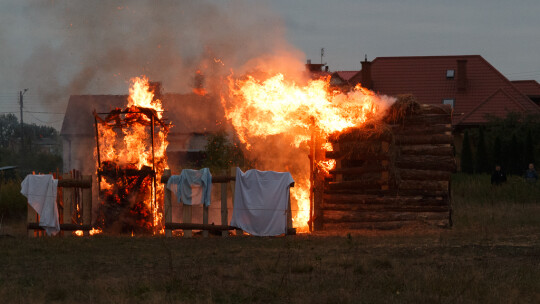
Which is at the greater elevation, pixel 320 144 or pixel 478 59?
pixel 478 59

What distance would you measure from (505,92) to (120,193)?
109ft

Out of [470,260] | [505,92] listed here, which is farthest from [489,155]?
[470,260]

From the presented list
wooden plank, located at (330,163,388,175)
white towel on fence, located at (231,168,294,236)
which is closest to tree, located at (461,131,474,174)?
wooden plank, located at (330,163,388,175)

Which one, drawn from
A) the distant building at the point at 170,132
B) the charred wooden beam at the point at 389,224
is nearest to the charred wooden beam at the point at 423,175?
the charred wooden beam at the point at 389,224

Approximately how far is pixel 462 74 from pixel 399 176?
104 feet

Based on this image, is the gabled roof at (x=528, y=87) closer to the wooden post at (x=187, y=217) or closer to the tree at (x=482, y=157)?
the tree at (x=482, y=157)

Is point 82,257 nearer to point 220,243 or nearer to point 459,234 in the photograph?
point 220,243

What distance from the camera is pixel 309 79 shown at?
18672 mm

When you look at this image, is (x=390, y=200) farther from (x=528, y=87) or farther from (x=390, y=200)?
(x=528, y=87)

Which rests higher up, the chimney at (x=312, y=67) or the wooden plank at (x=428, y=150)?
the chimney at (x=312, y=67)

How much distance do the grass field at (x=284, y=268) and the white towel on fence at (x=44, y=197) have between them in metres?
1.01

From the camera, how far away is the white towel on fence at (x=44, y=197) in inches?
658

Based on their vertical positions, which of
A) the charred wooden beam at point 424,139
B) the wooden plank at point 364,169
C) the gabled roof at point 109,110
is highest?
the gabled roof at point 109,110

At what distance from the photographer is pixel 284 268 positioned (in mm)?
11211
